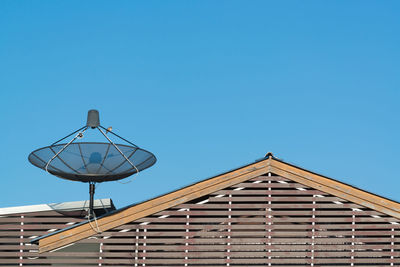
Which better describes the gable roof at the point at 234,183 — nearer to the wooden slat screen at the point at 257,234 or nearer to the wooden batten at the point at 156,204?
the wooden batten at the point at 156,204

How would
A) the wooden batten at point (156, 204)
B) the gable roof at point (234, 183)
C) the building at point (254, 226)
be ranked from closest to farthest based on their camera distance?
the wooden batten at point (156, 204), the gable roof at point (234, 183), the building at point (254, 226)

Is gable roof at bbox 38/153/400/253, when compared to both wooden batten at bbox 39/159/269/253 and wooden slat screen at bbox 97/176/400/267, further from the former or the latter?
wooden slat screen at bbox 97/176/400/267

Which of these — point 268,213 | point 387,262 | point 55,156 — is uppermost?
point 55,156

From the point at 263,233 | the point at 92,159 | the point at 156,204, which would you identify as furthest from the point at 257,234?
the point at 92,159

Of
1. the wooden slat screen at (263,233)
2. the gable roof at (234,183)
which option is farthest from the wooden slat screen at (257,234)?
the gable roof at (234,183)

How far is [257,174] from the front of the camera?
1803cm

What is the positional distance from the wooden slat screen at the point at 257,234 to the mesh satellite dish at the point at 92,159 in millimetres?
1449

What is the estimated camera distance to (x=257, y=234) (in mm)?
17891

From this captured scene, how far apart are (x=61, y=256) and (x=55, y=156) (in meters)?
2.75

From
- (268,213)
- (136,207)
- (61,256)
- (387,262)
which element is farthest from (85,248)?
(387,262)

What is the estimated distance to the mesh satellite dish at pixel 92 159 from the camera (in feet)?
59.4

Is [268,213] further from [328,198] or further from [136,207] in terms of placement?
[136,207]

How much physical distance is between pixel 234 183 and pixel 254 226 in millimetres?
1271

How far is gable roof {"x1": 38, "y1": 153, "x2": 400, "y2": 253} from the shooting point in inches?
691
